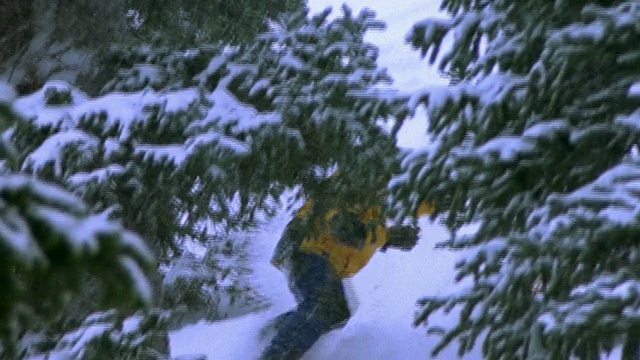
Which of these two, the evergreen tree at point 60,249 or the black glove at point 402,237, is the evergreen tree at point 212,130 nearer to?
the black glove at point 402,237

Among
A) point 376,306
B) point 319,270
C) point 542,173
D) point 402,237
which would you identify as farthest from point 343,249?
point 542,173

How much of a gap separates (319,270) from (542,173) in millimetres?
3881

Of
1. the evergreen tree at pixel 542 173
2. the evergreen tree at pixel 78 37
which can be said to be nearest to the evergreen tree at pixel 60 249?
the evergreen tree at pixel 542 173

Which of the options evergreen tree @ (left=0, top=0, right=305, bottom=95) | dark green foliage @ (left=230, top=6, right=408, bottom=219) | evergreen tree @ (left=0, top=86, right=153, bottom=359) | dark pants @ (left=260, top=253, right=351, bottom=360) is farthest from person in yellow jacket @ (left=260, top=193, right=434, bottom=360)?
evergreen tree @ (left=0, top=86, right=153, bottom=359)

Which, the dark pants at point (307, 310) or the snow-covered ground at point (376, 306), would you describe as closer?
the dark pants at point (307, 310)

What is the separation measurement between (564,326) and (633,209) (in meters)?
0.37

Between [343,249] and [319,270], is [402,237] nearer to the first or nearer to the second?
[343,249]

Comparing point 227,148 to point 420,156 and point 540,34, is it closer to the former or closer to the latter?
point 420,156

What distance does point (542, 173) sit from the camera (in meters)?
2.83

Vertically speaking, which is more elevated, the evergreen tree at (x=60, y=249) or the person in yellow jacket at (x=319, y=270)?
the person in yellow jacket at (x=319, y=270)

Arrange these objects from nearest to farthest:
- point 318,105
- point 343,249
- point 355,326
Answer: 1. point 318,105
2. point 343,249
3. point 355,326

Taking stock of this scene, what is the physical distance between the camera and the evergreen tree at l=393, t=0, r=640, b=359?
2543 mm

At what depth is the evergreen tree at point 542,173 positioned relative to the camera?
254 centimetres

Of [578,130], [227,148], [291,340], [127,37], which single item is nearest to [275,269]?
[291,340]
